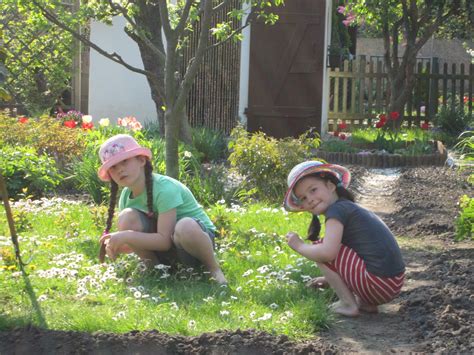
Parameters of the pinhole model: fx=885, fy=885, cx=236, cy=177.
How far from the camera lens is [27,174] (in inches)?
349

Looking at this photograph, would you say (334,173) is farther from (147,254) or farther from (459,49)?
(459,49)

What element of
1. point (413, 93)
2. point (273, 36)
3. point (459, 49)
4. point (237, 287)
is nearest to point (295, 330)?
point (237, 287)

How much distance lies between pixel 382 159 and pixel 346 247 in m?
7.77

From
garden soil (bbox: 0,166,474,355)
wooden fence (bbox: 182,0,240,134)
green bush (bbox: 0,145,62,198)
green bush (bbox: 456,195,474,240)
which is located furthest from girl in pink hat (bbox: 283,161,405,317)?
wooden fence (bbox: 182,0,240,134)

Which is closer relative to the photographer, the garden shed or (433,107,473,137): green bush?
the garden shed

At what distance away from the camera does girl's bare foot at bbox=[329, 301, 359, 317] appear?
15.6 feet

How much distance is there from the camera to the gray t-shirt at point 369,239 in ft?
15.9

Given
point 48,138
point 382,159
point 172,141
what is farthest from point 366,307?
point 382,159

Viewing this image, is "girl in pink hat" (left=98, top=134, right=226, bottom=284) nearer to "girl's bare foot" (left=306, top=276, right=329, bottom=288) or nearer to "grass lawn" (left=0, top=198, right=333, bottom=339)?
"grass lawn" (left=0, top=198, right=333, bottom=339)

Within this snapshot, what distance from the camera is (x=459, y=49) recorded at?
126 ft

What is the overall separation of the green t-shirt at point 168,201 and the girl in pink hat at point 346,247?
2.54 feet

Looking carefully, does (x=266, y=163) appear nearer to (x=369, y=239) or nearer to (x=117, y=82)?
(x=369, y=239)

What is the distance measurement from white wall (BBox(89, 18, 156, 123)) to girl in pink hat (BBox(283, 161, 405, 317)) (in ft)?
34.8

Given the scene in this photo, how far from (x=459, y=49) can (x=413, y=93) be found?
2016 centimetres
